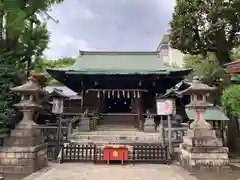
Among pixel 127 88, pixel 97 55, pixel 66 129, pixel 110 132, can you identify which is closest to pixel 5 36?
pixel 66 129

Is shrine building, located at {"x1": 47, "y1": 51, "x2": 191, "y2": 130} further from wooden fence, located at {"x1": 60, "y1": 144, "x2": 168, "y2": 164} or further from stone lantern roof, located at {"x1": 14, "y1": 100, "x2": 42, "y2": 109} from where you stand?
stone lantern roof, located at {"x1": 14, "y1": 100, "x2": 42, "y2": 109}

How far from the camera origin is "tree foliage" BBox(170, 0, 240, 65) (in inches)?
574

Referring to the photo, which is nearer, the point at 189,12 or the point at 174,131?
the point at 174,131

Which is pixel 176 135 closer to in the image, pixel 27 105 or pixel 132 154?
pixel 132 154

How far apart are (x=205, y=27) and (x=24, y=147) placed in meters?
12.0

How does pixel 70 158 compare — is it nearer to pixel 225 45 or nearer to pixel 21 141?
pixel 21 141

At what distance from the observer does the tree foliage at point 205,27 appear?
47.8 ft

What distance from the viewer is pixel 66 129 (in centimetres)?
1387

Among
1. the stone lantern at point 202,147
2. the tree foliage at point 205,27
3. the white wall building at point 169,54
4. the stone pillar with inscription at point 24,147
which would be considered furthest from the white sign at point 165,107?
the white wall building at point 169,54

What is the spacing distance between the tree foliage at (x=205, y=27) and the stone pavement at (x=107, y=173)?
27.9 feet

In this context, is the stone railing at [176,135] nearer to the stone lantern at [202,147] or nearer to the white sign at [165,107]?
the white sign at [165,107]

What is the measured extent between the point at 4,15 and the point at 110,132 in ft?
29.0

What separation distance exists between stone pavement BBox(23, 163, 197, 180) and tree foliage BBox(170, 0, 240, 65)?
849cm

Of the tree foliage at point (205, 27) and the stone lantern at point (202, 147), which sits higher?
the tree foliage at point (205, 27)
